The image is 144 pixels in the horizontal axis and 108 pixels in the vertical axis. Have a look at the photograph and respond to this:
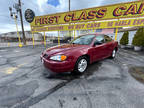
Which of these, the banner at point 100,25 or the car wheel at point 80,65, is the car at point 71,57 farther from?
the banner at point 100,25

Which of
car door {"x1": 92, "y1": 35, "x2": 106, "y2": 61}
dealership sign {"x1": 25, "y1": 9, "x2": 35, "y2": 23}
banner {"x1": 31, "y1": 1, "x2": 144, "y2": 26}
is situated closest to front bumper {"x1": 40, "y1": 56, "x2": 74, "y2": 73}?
car door {"x1": 92, "y1": 35, "x2": 106, "y2": 61}

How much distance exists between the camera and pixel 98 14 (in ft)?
24.2

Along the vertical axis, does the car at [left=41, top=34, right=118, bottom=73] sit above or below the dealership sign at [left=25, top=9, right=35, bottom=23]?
below

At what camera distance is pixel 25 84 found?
2.16m

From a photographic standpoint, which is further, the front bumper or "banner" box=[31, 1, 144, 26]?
"banner" box=[31, 1, 144, 26]

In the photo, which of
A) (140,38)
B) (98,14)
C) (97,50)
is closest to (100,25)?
(98,14)

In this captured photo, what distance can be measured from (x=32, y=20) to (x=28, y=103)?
11.8m

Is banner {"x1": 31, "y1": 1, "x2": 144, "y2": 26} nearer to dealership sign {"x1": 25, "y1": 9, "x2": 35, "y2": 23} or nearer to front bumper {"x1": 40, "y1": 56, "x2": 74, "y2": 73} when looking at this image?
dealership sign {"x1": 25, "y1": 9, "x2": 35, "y2": 23}

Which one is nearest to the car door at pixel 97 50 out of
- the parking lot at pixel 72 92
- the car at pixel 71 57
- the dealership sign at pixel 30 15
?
the car at pixel 71 57

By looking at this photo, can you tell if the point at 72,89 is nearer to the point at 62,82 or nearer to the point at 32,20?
the point at 62,82

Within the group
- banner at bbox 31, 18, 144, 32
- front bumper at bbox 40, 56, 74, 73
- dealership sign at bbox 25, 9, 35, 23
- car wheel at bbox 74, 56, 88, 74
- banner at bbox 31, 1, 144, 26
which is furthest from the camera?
dealership sign at bbox 25, 9, 35, 23

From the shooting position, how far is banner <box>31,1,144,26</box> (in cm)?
627

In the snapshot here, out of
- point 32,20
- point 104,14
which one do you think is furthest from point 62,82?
point 32,20

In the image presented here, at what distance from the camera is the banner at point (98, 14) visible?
20.6 feet
